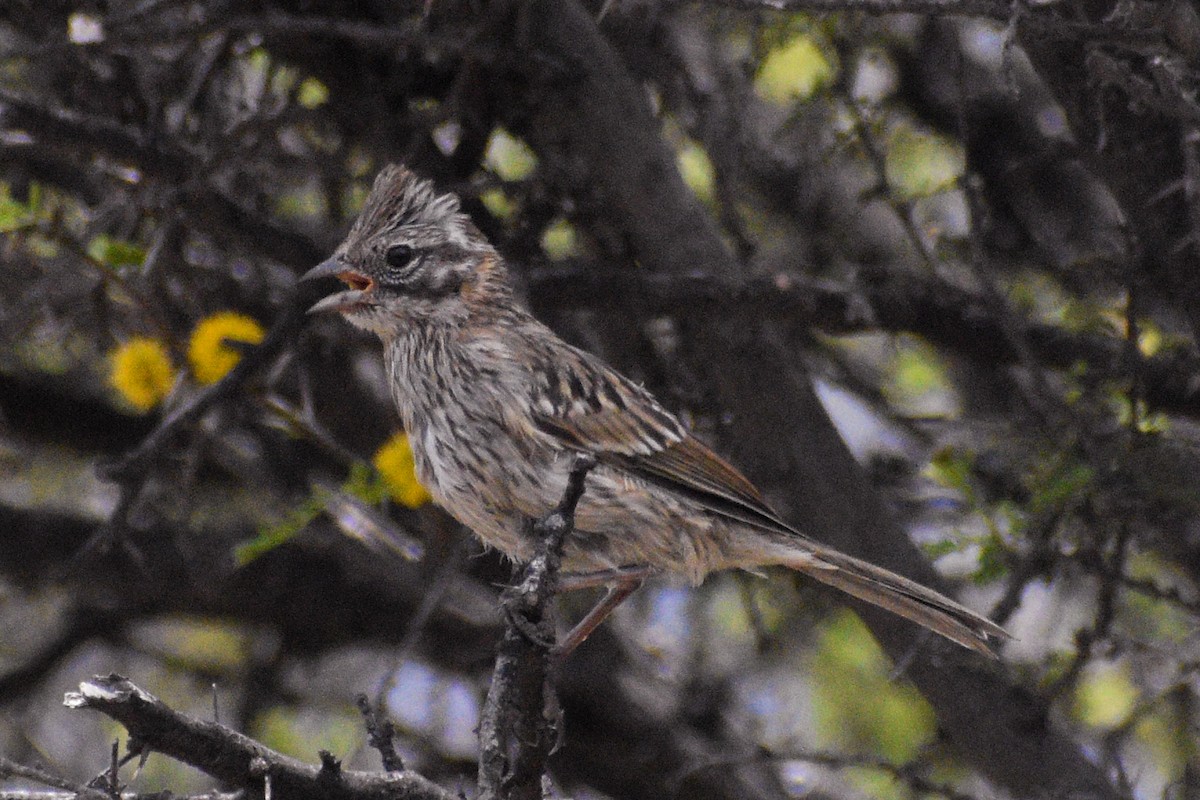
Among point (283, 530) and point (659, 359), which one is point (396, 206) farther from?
point (659, 359)

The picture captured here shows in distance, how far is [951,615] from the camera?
411cm

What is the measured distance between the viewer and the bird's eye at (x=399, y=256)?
14.9 feet

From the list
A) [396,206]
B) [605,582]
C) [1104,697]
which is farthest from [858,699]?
[396,206]

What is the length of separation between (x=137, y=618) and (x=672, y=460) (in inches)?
125

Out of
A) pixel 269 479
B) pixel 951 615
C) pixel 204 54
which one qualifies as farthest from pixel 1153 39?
pixel 269 479

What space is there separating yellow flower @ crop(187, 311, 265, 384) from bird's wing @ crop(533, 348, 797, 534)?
1179 mm

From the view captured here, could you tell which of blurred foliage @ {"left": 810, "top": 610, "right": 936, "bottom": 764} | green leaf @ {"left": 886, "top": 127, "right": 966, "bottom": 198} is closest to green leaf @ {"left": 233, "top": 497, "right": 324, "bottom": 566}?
green leaf @ {"left": 886, "top": 127, "right": 966, "bottom": 198}

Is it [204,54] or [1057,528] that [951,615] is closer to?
[1057,528]

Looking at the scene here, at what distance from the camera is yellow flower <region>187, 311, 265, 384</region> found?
5.00m

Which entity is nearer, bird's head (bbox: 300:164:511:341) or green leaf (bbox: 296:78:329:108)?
bird's head (bbox: 300:164:511:341)

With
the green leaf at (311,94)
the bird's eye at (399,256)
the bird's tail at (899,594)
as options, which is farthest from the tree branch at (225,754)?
the green leaf at (311,94)

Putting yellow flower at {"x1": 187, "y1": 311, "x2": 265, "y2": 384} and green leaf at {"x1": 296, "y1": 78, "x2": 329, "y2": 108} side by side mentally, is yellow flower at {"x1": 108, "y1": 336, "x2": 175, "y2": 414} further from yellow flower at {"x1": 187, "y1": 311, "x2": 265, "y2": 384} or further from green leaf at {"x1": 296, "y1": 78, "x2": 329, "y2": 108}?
green leaf at {"x1": 296, "y1": 78, "x2": 329, "y2": 108}

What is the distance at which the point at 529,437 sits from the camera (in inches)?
159

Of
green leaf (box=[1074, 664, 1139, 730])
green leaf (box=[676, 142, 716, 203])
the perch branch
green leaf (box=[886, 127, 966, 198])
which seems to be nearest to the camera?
the perch branch
